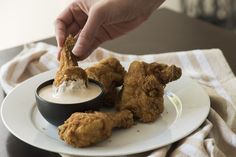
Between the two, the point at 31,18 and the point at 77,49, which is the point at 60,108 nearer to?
the point at 77,49

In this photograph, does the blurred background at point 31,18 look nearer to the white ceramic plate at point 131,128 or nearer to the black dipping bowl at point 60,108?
the white ceramic plate at point 131,128

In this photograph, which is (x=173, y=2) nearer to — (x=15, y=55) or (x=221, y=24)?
(x=221, y=24)

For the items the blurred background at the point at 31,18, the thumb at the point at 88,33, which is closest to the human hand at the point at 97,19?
the thumb at the point at 88,33

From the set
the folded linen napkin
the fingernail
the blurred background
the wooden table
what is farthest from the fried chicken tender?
the blurred background

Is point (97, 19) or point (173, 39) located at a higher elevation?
point (97, 19)

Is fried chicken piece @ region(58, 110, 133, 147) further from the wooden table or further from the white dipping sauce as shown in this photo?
the wooden table

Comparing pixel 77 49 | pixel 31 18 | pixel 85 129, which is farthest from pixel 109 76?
pixel 31 18
